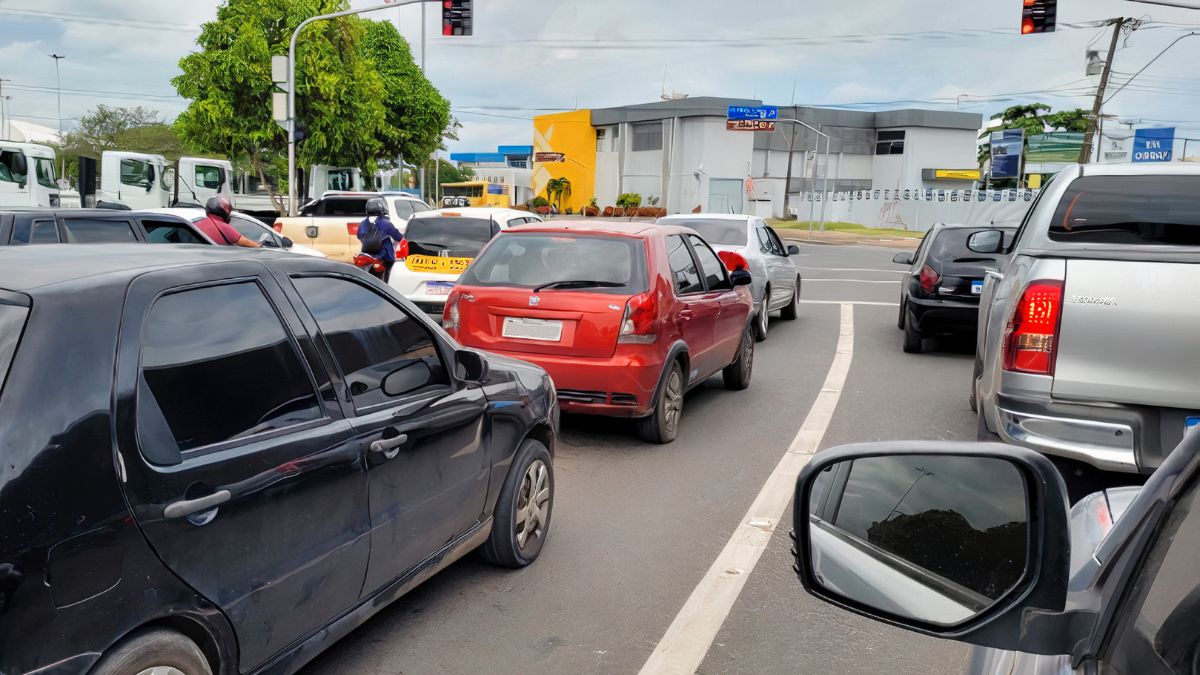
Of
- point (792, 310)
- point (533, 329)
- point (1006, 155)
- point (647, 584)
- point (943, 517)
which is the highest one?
point (1006, 155)

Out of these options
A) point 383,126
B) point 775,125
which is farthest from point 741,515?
point 775,125

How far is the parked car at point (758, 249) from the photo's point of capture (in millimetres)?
13086

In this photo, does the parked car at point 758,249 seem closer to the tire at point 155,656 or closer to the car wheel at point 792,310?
the car wheel at point 792,310

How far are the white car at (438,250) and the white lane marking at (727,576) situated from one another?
211 inches

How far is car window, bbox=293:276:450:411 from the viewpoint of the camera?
143 inches

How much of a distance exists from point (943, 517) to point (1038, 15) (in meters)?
21.4

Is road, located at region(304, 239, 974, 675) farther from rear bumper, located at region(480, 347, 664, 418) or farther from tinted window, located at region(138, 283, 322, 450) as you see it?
tinted window, located at region(138, 283, 322, 450)

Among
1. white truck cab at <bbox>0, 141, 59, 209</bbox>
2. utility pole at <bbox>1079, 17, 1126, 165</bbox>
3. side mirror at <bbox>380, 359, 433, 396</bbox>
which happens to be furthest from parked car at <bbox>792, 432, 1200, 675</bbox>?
utility pole at <bbox>1079, 17, 1126, 165</bbox>

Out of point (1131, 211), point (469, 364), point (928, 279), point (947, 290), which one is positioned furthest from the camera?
point (928, 279)

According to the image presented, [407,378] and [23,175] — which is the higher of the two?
[23,175]

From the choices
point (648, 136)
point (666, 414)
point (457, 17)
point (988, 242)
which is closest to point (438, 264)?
point (666, 414)

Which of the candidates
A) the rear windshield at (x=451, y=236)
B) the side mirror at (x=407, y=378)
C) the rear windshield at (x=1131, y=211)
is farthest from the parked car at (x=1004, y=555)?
the rear windshield at (x=451, y=236)

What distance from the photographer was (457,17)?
75.3ft

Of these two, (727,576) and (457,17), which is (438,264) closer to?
(727,576)
